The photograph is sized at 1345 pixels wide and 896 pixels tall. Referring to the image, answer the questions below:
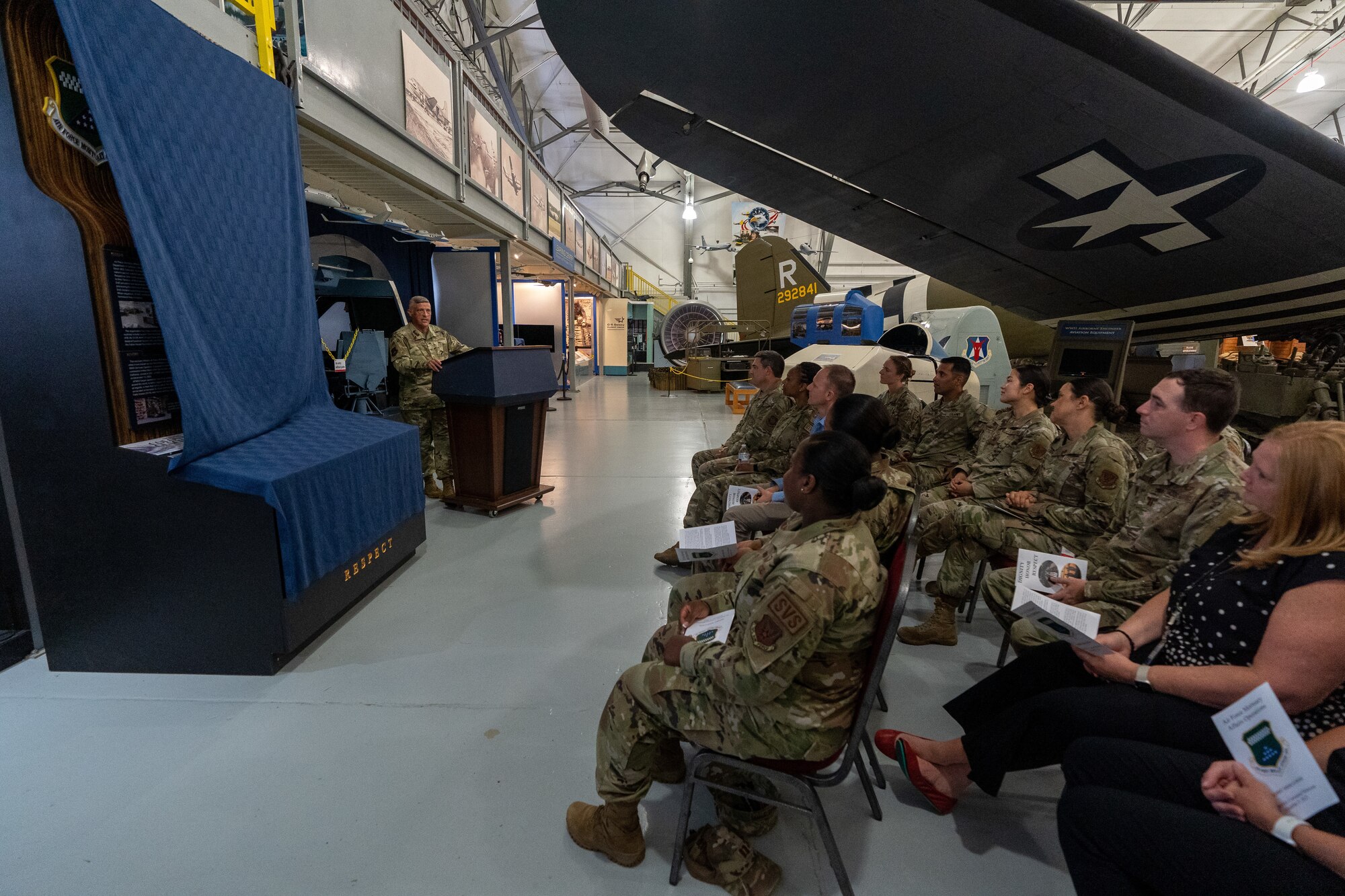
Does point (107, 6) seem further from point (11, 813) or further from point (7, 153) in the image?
point (11, 813)

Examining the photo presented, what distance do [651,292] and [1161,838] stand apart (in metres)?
22.4

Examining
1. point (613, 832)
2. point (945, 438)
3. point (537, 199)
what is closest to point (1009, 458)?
point (945, 438)

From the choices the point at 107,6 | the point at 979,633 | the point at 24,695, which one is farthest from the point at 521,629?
the point at 107,6

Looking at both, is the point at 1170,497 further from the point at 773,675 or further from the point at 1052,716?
the point at 773,675

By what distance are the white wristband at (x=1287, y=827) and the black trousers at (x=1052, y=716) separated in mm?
352

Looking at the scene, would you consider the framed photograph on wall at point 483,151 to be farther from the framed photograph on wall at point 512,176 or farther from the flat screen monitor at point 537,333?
the flat screen monitor at point 537,333

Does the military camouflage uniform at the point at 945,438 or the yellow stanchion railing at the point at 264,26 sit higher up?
the yellow stanchion railing at the point at 264,26

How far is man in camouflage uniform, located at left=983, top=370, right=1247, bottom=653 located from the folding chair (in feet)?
3.03

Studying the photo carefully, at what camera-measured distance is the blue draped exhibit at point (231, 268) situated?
1.82 meters

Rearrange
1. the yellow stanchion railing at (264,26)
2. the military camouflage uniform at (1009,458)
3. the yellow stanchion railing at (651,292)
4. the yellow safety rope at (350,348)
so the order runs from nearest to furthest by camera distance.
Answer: the yellow stanchion railing at (264,26) → the military camouflage uniform at (1009,458) → the yellow safety rope at (350,348) → the yellow stanchion railing at (651,292)

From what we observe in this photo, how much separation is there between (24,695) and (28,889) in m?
1.06

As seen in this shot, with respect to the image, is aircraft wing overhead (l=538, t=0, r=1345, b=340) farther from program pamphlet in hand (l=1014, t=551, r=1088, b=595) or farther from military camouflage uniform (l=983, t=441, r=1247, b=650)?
program pamphlet in hand (l=1014, t=551, r=1088, b=595)

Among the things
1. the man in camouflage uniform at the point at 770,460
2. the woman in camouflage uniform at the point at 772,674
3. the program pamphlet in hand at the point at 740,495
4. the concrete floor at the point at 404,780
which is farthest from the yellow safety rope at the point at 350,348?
the woman in camouflage uniform at the point at 772,674

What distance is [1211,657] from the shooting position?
1199mm
